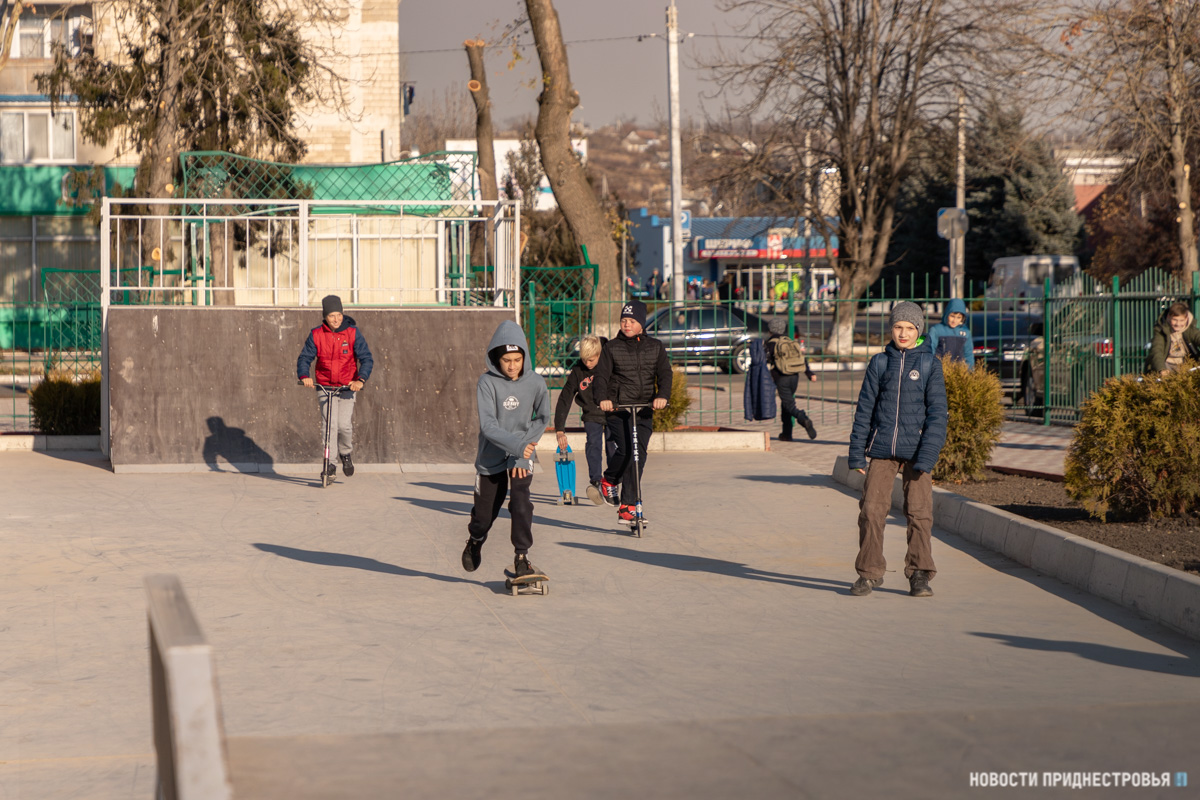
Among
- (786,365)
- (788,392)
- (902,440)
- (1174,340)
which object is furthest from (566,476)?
(1174,340)

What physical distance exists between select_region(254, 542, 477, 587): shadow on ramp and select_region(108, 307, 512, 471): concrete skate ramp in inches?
174

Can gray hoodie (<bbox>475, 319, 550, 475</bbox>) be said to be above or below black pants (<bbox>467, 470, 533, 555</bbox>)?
above

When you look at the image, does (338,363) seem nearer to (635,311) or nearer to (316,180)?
(635,311)

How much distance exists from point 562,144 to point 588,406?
11044 millimetres

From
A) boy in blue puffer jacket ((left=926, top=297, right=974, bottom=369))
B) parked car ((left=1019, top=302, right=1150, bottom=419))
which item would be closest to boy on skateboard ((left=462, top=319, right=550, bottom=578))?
boy in blue puffer jacket ((left=926, top=297, right=974, bottom=369))

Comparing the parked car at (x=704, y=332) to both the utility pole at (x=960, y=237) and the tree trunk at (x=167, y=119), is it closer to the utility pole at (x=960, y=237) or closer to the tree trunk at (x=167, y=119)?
A: the utility pole at (x=960, y=237)

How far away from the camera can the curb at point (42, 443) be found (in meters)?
15.2

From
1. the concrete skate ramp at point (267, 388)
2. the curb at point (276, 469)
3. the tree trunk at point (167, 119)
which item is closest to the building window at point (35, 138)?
the tree trunk at point (167, 119)

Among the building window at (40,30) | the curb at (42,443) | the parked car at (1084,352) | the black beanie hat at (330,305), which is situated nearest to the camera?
the black beanie hat at (330,305)

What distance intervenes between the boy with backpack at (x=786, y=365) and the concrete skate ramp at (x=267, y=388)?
410 cm

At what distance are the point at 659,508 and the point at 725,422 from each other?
8.41 meters

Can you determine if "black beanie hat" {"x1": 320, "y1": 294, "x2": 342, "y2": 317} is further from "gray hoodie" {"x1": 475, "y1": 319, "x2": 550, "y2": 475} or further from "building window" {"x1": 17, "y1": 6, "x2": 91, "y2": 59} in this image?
"building window" {"x1": 17, "y1": 6, "x2": 91, "y2": 59}

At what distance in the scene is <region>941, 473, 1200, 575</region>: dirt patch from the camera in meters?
8.08

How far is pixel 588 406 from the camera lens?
1109 cm
